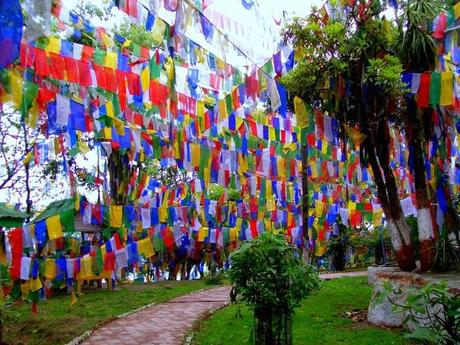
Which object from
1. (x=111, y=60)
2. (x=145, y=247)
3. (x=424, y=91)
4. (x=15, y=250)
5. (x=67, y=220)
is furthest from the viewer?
(x=145, y=247)

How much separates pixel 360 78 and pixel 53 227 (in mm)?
6087

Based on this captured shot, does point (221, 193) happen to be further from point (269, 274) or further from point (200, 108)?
point (269, 274)

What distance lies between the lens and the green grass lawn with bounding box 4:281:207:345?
936 centimetres

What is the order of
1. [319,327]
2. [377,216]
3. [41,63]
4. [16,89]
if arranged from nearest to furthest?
1. [16,89]
2. [41,63]
3. [319,327]
4. [377,216]

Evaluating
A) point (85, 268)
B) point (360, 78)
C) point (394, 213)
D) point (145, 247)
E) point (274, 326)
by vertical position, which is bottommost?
point (274, 326)

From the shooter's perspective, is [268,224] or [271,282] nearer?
[271,282]

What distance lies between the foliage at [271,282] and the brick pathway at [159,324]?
225cm

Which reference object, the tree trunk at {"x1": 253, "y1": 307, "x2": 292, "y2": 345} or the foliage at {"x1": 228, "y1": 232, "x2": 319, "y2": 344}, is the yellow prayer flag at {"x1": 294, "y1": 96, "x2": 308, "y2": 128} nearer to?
the foliage at {"x1": 228, "y1": 232, "x2": 319, "y2": 344}

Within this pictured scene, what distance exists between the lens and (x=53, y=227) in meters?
8.98

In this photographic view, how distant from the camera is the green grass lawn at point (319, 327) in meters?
7.52

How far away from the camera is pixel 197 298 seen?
1341 cm

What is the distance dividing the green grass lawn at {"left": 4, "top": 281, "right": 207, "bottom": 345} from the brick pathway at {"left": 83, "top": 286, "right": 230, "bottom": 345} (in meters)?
0.48

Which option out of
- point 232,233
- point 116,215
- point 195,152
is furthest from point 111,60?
point 232,233

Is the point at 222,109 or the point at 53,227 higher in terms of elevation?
the point at 222,109
